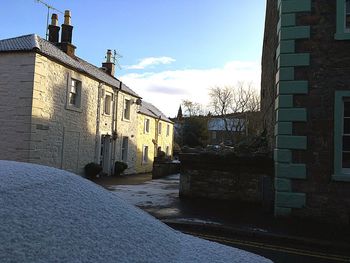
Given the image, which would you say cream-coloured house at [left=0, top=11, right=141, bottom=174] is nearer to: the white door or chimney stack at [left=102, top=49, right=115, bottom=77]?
the white door

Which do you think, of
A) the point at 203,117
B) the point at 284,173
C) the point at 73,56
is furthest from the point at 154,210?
the point at 203,117

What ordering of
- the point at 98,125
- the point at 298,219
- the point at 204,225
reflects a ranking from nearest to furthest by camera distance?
the point at 204,225
the point at 298,219
the point at 98,125

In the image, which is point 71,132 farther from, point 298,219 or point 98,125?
point 298,219

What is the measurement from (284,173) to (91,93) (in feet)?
50.7

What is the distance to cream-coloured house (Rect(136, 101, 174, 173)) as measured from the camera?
103 feet

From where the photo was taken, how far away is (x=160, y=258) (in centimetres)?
213

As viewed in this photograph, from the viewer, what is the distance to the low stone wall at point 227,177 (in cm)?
1246

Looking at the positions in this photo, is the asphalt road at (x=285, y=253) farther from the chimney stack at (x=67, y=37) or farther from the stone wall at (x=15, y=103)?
the chimney stack at (x=67, y=37)

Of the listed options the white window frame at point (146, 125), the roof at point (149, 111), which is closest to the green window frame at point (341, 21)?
the roof at point (149, 111)

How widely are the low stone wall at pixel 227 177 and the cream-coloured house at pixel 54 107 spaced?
26.1ft

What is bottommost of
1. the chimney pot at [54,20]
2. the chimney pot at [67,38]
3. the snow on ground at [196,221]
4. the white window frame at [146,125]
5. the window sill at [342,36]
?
the snow on ground at [196,221]

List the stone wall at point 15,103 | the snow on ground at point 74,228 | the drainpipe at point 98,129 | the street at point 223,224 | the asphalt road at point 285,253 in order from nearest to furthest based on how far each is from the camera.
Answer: the snow on ground at point 74,228 < the asphalt road at point 285,253 < the street at point 223,224 < the stone wall at point 15,103 < the drainpipe at point 98,129

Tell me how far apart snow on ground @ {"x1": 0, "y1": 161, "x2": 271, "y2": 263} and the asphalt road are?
178 inches

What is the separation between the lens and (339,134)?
992cm
